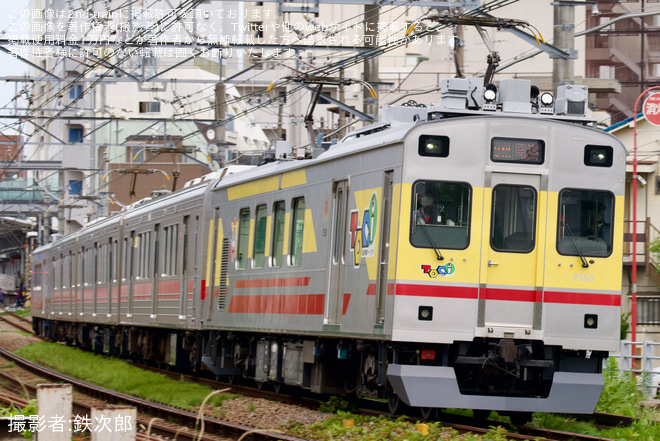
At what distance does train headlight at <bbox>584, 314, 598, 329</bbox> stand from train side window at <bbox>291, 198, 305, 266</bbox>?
3.49m

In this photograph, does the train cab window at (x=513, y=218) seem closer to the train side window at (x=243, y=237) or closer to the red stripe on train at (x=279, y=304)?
the red stripe on train at (x=279, y=304)

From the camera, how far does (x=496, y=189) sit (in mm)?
9773

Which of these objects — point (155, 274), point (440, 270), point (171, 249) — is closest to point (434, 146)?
point (440, 270)

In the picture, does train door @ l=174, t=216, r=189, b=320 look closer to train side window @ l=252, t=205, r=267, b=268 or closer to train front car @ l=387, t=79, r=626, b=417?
train side window @ l=252, t=205, r=267, b=268

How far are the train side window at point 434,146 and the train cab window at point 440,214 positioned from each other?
10.1 inches

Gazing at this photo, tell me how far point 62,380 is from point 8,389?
1629 mm

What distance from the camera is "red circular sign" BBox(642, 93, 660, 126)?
62.8 ft

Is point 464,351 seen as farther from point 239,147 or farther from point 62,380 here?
point 239,147

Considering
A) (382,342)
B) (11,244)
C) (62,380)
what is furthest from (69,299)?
(11,244)

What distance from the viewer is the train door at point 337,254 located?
10859mm

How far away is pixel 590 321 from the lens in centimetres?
987

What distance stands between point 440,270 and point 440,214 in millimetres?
507

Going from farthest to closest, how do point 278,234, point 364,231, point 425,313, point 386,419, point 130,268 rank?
point 130,268, point 278,234, point 364,231, point 386,419, point 425,313

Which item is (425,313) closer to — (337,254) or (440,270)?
(440,270)
